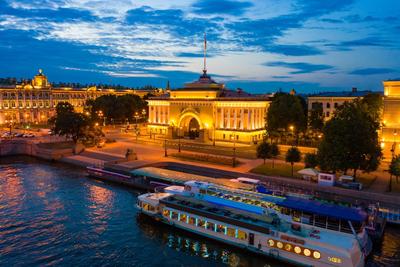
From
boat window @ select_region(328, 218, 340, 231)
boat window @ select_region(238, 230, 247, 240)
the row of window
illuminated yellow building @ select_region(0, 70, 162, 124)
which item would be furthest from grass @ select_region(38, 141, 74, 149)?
illuminated yellow building @ select_region(0, 70, 162, 124)

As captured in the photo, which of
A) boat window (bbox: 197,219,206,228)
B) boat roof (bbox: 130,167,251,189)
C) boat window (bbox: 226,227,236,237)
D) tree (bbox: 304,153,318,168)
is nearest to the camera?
boat window (bbox: 226,227,236,237)

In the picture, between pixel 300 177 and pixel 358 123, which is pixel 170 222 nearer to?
pixel 300 177

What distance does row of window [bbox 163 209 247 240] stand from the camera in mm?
31408

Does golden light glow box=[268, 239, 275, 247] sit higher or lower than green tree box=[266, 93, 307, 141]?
lower

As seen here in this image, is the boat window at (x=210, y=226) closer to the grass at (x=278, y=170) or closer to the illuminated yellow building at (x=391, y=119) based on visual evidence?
the grass at (x=278, y=170)

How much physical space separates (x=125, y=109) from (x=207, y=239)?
9432 cm

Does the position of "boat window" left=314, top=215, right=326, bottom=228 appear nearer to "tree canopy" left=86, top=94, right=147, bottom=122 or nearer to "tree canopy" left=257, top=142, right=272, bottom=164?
"tree canopy" left=257, top=142, right=272, bottom=164

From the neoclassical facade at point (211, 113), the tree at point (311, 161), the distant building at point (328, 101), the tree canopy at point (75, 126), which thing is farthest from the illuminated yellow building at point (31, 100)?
the tree at point (311, 161)

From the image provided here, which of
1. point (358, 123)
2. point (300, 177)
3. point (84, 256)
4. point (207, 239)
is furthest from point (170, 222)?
point (358, 123)

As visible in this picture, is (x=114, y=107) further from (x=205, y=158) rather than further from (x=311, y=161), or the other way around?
(x=311, y=161)

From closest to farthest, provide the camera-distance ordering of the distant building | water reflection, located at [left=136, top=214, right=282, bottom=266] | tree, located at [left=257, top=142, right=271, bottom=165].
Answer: water reflection, located at [left=136, top=214, right=282, bottom=266] → tree, located at [left=257, top=142, right=271, bottom=165] → the distant building

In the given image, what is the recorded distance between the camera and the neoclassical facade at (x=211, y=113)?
79812 millimetres

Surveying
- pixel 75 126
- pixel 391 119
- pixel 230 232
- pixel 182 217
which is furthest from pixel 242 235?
pixel 75 126

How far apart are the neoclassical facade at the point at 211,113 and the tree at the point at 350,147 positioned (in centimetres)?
3402
